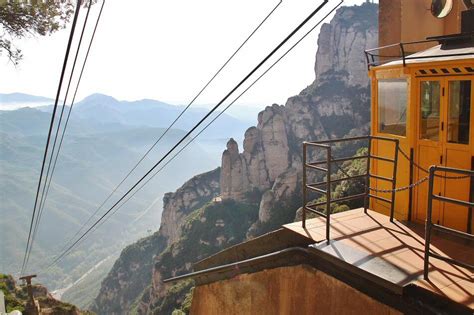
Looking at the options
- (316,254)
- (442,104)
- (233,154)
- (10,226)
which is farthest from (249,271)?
(10,226)

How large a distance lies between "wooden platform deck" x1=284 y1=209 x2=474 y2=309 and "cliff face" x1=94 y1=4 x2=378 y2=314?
52255 mm

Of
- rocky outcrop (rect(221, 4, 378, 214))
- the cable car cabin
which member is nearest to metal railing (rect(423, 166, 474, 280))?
the cable car cabin

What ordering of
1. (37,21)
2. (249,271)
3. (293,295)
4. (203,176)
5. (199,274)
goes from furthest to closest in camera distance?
1. (203,176)
2. (37,21)
3. (199,274)
4. (249,271)
5. (293,295)

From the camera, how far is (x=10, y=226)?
178 m

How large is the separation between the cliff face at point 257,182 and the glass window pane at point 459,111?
53.2m

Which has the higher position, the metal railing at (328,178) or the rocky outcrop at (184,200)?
the metal railing at (328,178)

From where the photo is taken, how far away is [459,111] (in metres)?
5.87

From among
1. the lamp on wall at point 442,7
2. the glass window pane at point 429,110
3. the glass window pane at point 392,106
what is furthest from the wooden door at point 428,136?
the lamp on wall at point 442,7

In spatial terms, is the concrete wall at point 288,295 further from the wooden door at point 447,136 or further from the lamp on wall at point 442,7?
the lamp on wall at point 442,7

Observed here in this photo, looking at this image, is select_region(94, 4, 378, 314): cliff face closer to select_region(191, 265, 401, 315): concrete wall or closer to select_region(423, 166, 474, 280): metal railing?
select_region(191, 265, 401, 315): concrete wall

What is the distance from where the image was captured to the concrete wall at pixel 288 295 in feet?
15.6

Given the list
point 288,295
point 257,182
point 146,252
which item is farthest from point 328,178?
point 146,252

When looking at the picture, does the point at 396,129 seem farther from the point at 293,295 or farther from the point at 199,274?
the point at 199,274

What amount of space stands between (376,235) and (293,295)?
1.63 meters
